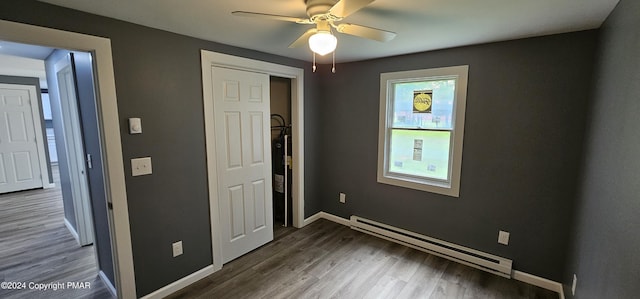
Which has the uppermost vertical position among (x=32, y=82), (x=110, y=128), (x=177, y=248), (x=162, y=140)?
(x=32, y=82)

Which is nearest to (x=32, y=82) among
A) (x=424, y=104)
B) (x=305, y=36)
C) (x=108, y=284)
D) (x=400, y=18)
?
(x=108, y=284)

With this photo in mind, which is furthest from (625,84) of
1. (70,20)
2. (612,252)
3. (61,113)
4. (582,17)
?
(61,113)

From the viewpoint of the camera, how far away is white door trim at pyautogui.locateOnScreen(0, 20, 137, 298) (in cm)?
150

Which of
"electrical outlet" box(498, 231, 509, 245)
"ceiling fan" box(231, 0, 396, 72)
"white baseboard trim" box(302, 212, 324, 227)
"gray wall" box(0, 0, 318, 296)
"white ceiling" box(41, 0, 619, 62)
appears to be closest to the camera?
"ceiling fan" box(231, 0, 396, 72)

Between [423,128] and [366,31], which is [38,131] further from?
[423,128]

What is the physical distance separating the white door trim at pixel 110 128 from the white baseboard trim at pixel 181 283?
0.58ft

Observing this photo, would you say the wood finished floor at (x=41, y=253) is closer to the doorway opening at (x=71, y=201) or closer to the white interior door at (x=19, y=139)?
the doorway opening at (x=71, y=201)

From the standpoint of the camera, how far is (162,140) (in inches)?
81.3

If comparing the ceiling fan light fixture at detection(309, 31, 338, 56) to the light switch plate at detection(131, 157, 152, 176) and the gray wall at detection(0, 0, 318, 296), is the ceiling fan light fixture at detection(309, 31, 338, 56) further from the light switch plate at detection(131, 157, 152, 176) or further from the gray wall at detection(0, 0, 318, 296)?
the light switch plate at detection(131, 157, 152, 176)

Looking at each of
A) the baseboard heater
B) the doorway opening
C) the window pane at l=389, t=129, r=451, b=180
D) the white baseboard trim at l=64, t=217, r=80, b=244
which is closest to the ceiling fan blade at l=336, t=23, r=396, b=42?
the window pane at l=389, t=129, r=451, b=180

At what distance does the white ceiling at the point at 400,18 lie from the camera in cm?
149

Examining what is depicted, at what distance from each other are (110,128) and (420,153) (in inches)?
113

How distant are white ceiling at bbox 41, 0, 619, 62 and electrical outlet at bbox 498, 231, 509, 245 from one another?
177 cm

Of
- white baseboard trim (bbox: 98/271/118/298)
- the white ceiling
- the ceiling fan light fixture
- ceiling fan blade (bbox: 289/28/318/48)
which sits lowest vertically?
white baseboard trim (bbox: 98/271/118/298)
